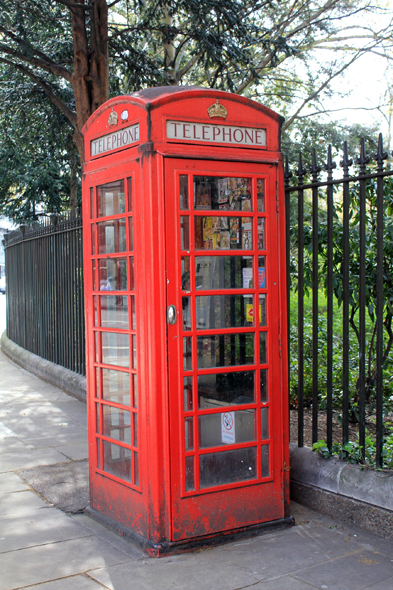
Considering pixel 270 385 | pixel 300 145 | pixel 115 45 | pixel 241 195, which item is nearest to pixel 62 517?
pixel 270 385

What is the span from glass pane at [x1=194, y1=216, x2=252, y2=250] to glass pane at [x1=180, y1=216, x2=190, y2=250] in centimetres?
6

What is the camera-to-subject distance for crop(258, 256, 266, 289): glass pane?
3.65 m

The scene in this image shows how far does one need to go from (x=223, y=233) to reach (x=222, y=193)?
0.24 meters

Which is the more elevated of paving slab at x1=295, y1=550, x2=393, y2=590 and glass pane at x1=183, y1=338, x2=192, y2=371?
glass pane at x1=183, y1=338, x2=192, y2=371

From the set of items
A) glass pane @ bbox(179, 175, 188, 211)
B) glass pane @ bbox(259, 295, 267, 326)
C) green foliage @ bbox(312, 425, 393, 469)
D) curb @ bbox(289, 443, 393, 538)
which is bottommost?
curb @ bbox(289, 443, 393, 538)

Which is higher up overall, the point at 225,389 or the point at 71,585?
the point at 225,389

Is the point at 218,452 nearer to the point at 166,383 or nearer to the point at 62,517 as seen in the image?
the point at 166,383

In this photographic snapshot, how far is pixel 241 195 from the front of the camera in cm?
358

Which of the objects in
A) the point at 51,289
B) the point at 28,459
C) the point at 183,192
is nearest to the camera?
the point at 183,192

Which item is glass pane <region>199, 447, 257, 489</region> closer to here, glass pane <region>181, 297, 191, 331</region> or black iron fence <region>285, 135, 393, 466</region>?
black iron fence <region>285, 135, 393, 466</region>

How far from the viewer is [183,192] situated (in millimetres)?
3406

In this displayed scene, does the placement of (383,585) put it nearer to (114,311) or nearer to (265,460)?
(265,460)

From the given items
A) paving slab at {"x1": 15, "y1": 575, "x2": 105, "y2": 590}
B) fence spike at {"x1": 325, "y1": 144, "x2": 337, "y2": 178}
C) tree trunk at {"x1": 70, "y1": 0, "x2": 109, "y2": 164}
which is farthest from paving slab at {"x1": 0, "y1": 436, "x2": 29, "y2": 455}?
tree trunk at {"x1": 70, "y1": 0, "x2": 109, "y2": 164}

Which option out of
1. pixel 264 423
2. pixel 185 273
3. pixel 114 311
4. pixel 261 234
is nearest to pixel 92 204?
pixel 114 311
